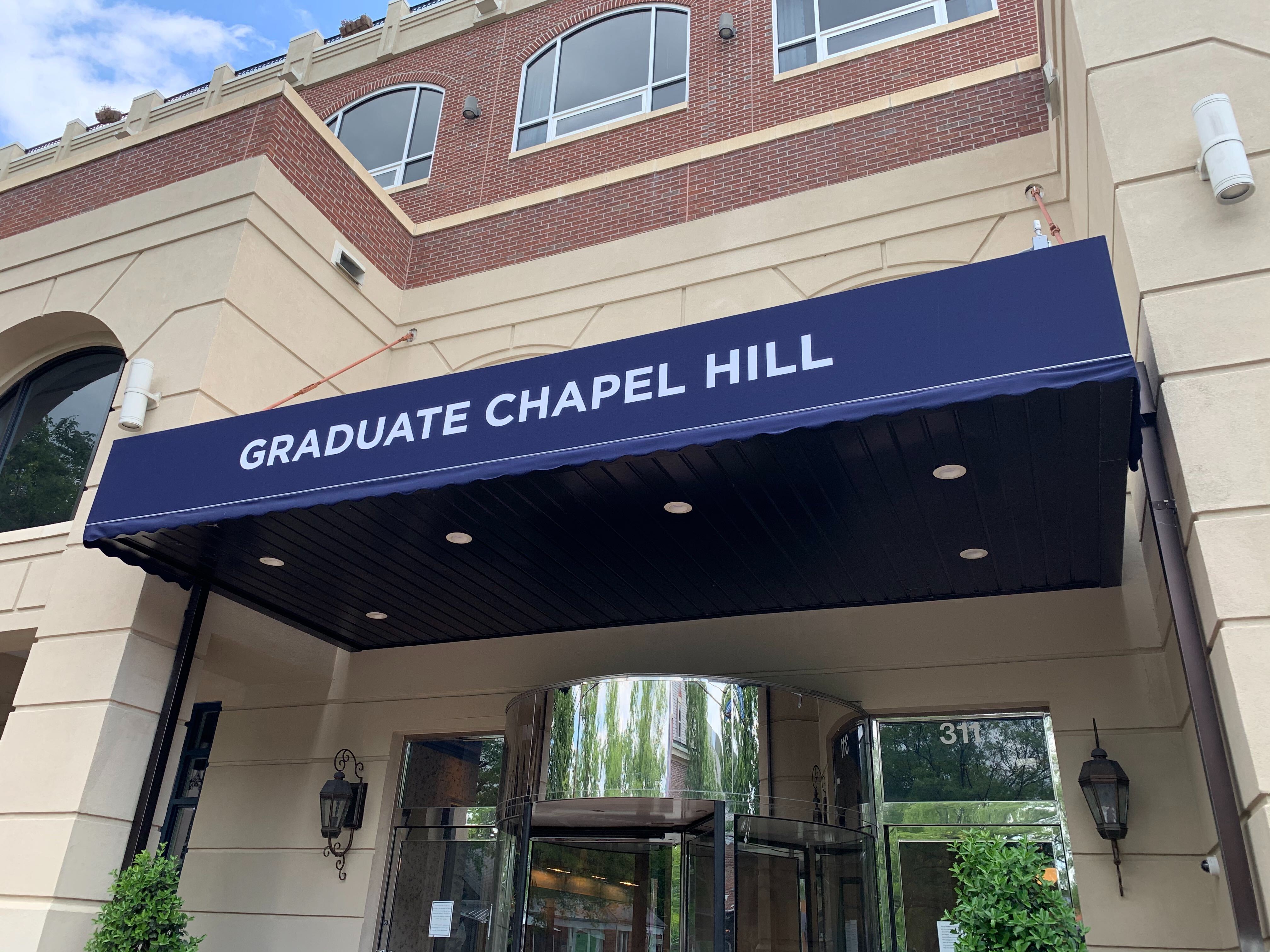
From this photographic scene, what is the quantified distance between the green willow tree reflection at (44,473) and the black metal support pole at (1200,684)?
9.23 meters

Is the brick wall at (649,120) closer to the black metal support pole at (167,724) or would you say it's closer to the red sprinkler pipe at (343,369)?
the red sprinkler pipe at (343,369)

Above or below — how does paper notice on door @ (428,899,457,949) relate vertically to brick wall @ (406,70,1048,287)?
below

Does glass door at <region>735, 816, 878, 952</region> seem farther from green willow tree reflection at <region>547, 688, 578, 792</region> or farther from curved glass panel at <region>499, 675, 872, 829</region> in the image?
green willow tree reflection at <region>547, 688, 578, 792</region>

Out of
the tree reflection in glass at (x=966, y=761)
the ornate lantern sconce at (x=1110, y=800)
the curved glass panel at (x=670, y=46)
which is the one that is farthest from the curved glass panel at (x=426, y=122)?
the ornate lantern sconce at (x=1110, y=800)

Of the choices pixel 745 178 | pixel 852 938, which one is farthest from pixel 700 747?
pixel 745 178

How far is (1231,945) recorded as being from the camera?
573 cm

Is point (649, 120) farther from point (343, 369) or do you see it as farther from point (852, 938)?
point (852, 938)

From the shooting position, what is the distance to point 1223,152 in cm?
516

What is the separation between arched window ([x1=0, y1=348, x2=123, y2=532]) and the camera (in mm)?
9617

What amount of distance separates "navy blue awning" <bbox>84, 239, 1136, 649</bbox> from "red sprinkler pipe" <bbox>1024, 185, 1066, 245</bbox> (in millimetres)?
3025

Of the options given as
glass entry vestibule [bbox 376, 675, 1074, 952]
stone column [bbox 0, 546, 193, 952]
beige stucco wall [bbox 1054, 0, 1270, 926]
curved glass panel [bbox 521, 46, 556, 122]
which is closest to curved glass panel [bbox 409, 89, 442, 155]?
curved glass panel [bbox 521, 46, 556, 122]

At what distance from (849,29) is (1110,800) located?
8723mm

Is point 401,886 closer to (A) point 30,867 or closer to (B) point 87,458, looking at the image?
(A) point 30,867

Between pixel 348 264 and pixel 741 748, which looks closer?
pixel 741 748
